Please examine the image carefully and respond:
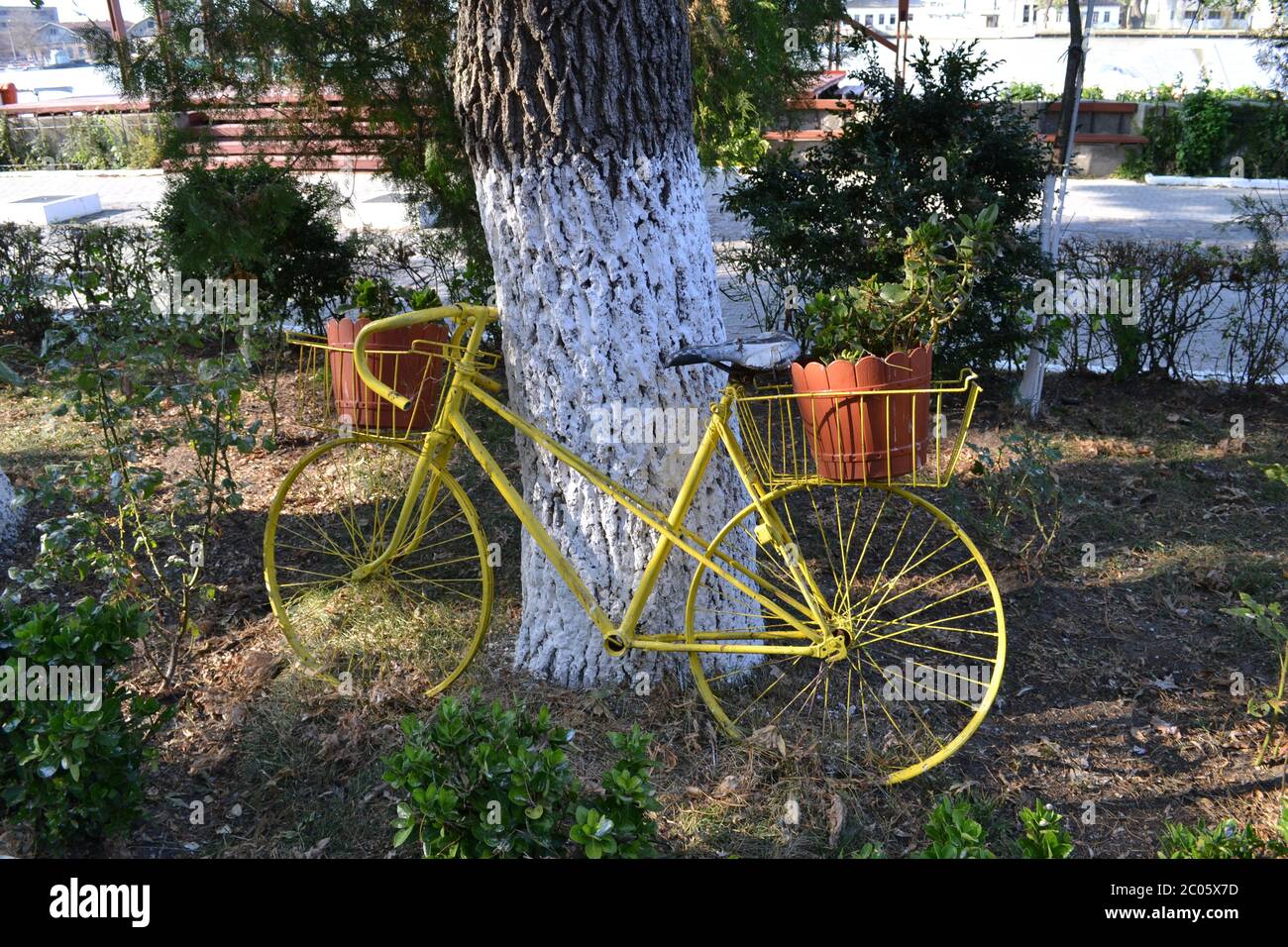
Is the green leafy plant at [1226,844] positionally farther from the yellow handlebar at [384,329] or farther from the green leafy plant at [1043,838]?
the yellow handlebar at [384,329]

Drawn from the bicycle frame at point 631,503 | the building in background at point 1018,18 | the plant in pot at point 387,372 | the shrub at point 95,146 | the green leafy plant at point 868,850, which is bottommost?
the green leafy plant at point 868,850

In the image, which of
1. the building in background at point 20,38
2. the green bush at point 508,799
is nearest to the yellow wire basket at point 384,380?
the green bush at point 508,799

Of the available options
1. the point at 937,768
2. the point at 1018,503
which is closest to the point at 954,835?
the point at 937,768

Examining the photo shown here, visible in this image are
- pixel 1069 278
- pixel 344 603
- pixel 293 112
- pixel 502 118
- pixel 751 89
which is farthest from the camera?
pixel 1069 278

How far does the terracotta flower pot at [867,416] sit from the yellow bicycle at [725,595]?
0.02 metres

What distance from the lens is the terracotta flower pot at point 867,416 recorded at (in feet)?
9.78

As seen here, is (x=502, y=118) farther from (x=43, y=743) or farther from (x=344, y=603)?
(x=43, y=743)

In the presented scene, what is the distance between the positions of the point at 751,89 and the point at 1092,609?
3.09 meters

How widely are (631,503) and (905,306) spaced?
0.99 metres

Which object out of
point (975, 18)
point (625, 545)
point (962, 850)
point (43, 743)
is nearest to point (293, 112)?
point (625, 545)

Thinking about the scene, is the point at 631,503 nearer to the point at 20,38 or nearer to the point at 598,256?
the point at 598,256

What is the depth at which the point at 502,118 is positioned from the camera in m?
3.45

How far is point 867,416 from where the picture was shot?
9.81 feet

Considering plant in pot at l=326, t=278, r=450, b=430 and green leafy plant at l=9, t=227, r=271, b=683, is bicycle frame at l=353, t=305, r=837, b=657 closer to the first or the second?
plant in pot at l=326, t=278, r=450, b=430
